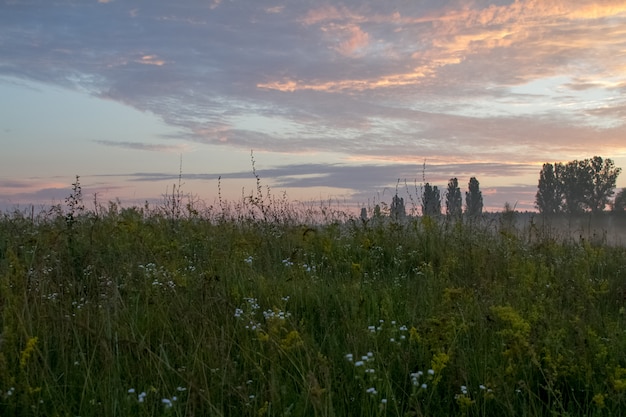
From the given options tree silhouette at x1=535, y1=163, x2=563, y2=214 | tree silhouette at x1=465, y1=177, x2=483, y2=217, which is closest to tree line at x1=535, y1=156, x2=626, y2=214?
tree silhouette at x1=535, y1=163, x2=563, y2=214

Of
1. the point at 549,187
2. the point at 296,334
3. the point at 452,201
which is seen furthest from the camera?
the point at 549,187

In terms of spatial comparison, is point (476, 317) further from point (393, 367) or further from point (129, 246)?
point (129, 246)

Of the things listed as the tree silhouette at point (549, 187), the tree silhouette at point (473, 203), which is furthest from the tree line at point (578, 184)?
the tree silhouette at point (473, 203)

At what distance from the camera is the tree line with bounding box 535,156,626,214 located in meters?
69.5

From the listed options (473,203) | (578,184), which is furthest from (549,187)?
(473,203)

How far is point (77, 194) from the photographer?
648 centimetres

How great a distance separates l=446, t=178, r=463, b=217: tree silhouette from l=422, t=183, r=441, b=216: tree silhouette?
0.68ft

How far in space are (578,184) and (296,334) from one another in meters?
75.7

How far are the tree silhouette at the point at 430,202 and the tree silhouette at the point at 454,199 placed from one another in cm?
21

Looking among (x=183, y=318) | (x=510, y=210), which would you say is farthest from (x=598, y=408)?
(x=510, y=210)

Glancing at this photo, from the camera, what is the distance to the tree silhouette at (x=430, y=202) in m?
8.80

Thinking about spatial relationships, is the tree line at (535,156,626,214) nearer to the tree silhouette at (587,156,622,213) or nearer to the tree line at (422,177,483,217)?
the tree silhouette at (587,156,622,213)

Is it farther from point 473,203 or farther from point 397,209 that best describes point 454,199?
point 397,209

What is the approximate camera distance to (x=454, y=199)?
10.1m
